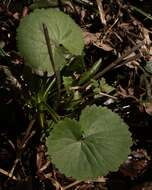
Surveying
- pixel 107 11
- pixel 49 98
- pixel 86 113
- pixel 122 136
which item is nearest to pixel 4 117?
pixel 49 98

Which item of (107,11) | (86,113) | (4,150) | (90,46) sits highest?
(107,11)

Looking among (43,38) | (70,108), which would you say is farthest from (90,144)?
(43,38)

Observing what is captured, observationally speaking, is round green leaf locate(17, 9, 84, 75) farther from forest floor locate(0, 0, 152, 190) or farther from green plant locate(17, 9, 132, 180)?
forest floor locate(0, 0, 152, 190)

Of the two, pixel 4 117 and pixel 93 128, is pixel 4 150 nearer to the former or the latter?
pixel 4 117

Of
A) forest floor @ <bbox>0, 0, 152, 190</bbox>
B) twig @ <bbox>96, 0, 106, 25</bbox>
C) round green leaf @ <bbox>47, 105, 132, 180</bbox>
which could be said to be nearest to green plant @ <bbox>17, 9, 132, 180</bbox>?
round green leaf @ <bbox>47, 105, 132, 180</bbox>

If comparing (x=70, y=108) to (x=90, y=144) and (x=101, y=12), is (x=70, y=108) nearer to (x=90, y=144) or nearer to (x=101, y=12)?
(x=90, y=144)

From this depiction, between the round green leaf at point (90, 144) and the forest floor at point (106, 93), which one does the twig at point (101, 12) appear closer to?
the forest floor at point (106, 93)
